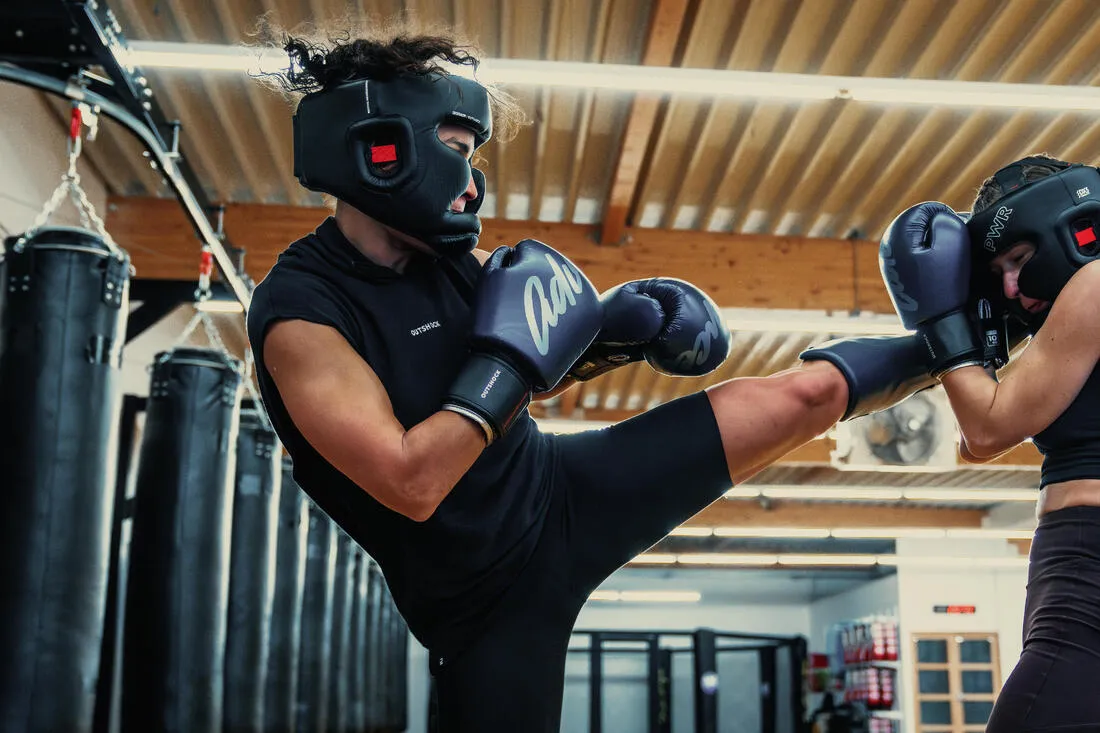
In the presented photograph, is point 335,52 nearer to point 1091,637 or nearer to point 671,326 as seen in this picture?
point 671,326

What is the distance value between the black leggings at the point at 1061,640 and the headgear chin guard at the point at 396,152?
1.21 m

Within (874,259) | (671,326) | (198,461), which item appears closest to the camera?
(671,326)

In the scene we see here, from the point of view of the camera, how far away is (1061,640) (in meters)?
1.94

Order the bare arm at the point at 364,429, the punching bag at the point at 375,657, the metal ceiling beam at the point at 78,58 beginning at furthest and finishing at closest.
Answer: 1. the punching bag at the point at 375,657
2. the metal ceiling beam at the point at 78,58
3. the bare arm at the point at 364,429

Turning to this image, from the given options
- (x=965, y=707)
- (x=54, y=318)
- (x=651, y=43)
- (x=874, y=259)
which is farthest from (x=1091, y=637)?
(x=965, y=707)

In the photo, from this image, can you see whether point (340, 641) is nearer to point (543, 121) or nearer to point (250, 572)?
point (250, 572)

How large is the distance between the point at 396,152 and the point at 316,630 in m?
8.34

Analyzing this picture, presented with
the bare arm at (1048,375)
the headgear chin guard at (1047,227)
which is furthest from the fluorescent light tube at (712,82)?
the bare arm at (1048,375)

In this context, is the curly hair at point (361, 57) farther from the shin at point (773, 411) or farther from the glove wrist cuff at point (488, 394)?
the shin at point (773, 411)

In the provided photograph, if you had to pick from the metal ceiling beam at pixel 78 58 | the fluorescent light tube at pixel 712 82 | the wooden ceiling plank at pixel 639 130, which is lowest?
the metal ceiling beam at pixel 78 58

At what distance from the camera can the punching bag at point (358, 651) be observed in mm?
12188

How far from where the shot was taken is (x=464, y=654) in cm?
183

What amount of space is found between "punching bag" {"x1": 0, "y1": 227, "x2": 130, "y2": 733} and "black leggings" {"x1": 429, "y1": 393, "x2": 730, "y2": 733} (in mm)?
2340

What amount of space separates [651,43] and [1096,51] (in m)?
2.43
